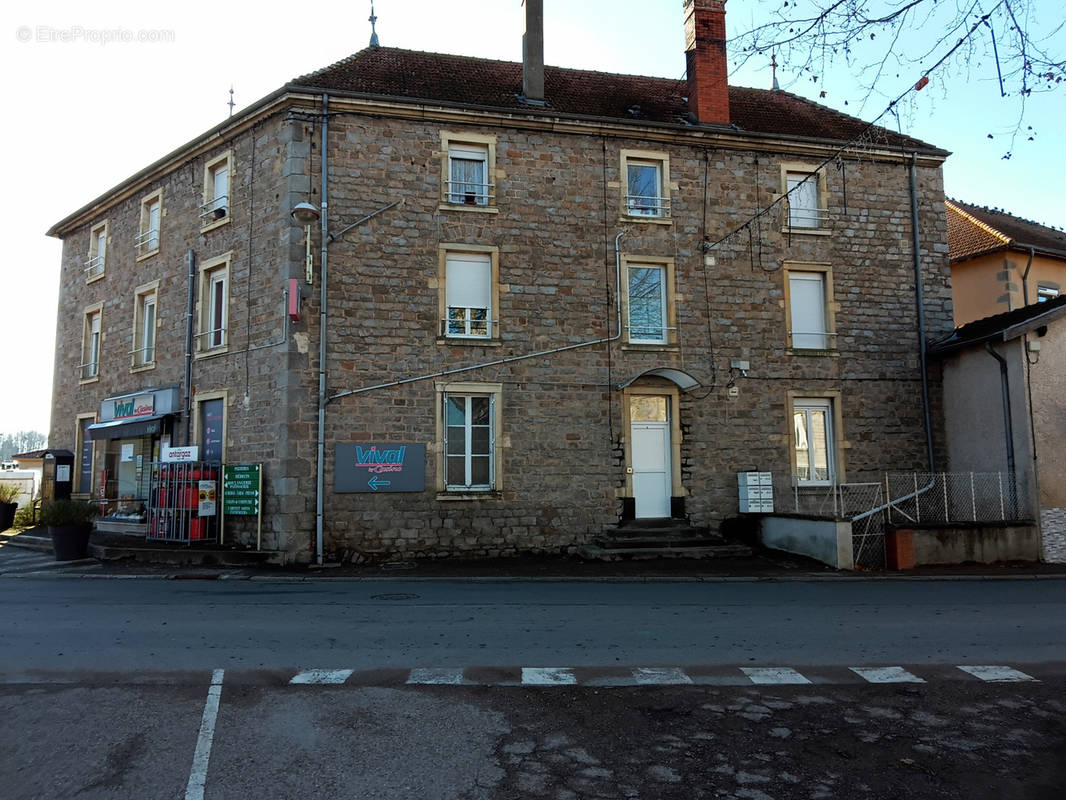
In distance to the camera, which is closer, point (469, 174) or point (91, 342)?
point (469, 174)

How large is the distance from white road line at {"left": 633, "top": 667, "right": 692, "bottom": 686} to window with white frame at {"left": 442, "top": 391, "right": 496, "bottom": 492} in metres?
8.48

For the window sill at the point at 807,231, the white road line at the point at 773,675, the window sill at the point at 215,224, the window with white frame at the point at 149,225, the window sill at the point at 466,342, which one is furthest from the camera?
the window with white frame at the point at 149,225

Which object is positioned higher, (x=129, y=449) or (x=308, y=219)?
(x=308, y=219)

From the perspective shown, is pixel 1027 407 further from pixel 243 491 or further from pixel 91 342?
pixel 91 342

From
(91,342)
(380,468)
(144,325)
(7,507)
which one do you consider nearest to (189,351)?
(144,325)

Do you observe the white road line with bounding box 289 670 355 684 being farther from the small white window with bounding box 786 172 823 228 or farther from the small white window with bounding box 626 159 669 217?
the small white window with bounding box 786 172 823 228

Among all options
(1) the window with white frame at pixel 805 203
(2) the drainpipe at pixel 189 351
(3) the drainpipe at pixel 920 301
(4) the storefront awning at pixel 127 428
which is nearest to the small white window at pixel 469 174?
(2) the drainpipe at pixel 189 351

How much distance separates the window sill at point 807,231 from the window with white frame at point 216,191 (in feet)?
38.5

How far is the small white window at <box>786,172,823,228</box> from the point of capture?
16.8m

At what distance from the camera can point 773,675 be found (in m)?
6.09

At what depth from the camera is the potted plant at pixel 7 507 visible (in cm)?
1961

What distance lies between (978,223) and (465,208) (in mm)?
16978

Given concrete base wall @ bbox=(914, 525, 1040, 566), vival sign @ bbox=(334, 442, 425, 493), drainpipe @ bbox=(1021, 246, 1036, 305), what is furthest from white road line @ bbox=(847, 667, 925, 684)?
drainpipe @ bbox=(1021, 246, 1036, 305)

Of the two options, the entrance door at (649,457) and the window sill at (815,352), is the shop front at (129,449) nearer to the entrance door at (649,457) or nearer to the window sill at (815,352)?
the entrance door at (649,457)
